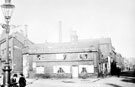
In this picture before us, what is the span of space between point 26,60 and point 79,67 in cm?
1052

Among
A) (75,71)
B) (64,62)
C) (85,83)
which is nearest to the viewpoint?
(85,83)

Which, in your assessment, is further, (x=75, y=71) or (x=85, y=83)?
(x=75, y=71)

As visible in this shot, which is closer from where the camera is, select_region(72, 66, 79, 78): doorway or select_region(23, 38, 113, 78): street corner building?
select_region(23, 38, 113, 78): street corner building

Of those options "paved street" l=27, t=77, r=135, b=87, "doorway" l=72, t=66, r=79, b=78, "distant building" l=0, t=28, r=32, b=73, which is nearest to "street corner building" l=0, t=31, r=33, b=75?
"distant building" l=0, t=28, r=32, b=73

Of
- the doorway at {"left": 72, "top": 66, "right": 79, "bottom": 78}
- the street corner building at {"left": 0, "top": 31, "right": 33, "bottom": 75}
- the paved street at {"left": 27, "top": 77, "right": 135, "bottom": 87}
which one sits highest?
the street corner building at {"left": 0, "top": 31, "right": 33, "bottom": 75}

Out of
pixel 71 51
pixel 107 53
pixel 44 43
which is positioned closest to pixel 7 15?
pixel 71 51

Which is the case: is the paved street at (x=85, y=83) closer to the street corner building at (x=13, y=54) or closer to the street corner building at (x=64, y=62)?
the street corner building at (x=64, y=62)

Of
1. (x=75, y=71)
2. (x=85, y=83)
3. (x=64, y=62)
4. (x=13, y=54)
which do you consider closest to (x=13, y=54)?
(x=13, y=54)

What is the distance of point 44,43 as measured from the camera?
54.2 m

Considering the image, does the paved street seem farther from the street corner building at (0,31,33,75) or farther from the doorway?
the street corner building at (0,31,33,75)

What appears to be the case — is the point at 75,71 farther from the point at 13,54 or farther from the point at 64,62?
the point at 13,54

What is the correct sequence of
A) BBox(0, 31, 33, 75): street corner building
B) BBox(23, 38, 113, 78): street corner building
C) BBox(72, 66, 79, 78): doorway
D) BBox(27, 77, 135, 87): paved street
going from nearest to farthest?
BBox(27, 77, 135, 87): paved street → BBox(23, 38, 113, 78): street corner building → BBox(72, 66, 79, 78): doorway → BBox(0, 31, 33, 75): street corner building

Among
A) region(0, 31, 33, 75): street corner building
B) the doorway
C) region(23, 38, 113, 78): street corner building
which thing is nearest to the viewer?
region(23, 38, 113, 78): street corner building

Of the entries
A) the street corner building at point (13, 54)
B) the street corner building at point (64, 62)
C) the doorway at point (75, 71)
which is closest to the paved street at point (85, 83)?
the street corner building at point (64, 62)
